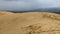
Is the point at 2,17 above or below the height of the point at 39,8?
below

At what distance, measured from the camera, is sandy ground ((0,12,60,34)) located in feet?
5.78

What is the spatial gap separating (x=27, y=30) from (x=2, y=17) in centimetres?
66

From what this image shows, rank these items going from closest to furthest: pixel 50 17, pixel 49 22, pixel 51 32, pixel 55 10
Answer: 1. pixel 51 32
2. pixel 49 22
3. pixel 50 17
4. pixel 55 10

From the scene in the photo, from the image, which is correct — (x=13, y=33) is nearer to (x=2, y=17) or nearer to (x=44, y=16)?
(x=2, y=17)

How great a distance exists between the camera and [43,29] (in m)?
1.77

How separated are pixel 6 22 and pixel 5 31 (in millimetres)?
276

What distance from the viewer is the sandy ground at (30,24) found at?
1.76m

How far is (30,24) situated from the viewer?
6.26 ft

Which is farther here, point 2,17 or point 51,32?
point 2,17

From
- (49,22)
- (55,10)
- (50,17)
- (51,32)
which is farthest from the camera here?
(55,10)

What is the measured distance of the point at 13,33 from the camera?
5.72 feet

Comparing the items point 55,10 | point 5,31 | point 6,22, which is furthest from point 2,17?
point 55,10

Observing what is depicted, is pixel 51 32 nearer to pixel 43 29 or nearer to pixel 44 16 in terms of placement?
pixel 43 29

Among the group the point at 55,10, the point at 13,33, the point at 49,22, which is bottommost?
Result: the point at 13,33
